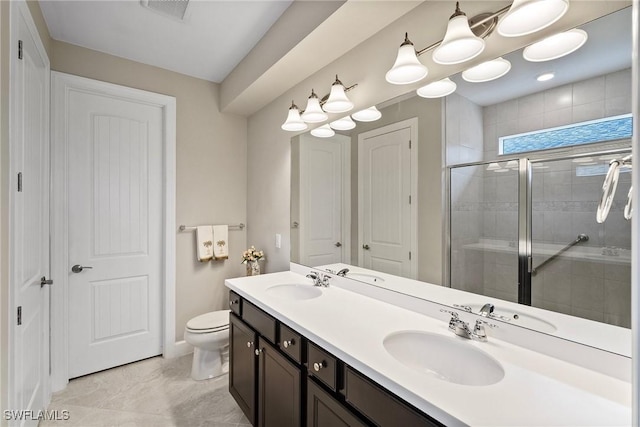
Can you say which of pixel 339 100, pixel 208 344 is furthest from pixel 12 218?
pixel 339 100

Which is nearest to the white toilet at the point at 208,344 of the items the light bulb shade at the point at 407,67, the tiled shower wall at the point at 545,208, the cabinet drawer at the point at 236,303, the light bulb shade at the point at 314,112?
the cabinet drawer at the point at 236,303

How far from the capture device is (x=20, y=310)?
1.40 meters

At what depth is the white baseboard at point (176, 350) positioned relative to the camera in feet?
8.52

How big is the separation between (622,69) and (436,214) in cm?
74

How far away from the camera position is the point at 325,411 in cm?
110

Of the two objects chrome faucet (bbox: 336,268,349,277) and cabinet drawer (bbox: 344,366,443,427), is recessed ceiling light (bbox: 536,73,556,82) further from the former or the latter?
chrome faucet (bbox: 336,268,349,277)

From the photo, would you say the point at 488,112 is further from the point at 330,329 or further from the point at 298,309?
the point at 298,309

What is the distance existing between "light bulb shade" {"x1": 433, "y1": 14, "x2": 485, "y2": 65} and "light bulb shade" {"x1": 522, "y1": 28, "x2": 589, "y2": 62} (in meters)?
0.16

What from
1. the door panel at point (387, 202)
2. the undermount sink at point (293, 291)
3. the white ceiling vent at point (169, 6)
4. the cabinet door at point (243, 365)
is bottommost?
the cabinet door at point (243, 365)

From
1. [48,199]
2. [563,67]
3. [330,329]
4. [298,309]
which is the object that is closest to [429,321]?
[330,329]

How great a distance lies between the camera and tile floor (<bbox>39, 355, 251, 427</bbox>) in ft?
6.06

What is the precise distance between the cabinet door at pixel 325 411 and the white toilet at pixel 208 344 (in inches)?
50.1

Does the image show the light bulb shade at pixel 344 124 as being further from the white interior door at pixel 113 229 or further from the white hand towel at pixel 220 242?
the white interior door at pixel 113 229

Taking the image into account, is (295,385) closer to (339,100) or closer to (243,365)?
(243,365)
